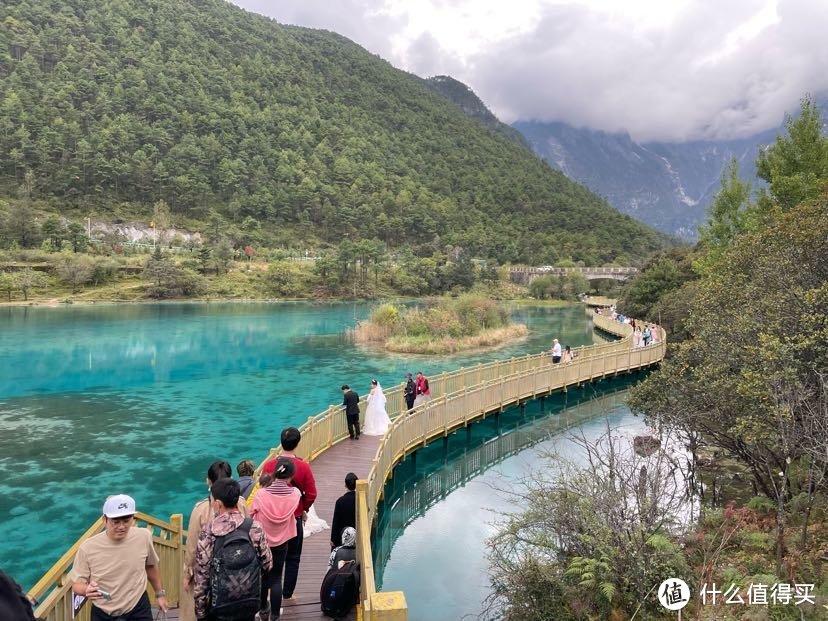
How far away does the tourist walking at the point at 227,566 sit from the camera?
3.55 m

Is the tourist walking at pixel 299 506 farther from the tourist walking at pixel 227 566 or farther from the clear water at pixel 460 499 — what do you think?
the clear water at pixel 460 499

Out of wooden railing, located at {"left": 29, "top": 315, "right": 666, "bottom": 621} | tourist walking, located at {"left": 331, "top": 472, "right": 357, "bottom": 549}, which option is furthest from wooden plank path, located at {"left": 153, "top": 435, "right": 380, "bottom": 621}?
tourist walking, located at {"left": 331, "top": 472, "right": 357, "bottom": 549}

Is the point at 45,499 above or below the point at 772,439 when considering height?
below

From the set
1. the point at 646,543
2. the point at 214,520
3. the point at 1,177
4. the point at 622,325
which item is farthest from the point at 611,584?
the point at 1,177

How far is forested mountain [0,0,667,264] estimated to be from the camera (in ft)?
335

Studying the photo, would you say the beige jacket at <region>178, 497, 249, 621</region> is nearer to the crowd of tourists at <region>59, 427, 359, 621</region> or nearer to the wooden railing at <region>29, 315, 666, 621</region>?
the crowd of tourists at <region>59, 427, 359, 621</region>

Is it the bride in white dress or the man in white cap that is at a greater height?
the man in white cap

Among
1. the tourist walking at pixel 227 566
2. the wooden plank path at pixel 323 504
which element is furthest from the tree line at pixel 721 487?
the tourist walking at pixel 227 566

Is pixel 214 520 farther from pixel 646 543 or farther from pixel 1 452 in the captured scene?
pixel 1 452

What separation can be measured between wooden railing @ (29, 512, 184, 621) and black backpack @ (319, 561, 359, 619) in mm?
1777

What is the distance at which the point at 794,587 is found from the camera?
265 inches

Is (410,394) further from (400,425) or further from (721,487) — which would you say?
(721,487)

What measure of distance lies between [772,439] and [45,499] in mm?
14742

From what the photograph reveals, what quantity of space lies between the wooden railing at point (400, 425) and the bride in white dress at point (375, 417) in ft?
1.59
